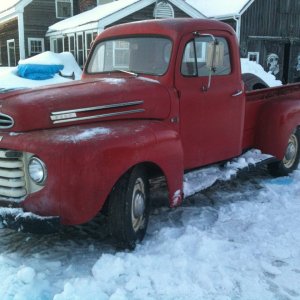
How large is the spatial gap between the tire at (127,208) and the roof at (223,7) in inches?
834

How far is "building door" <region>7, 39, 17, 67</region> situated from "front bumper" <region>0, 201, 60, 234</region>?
2436 centimetres

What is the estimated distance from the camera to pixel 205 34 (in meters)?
4.96

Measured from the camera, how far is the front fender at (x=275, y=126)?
6078mm

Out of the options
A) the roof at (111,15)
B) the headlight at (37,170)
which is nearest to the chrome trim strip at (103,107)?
the headlight at (37,170)

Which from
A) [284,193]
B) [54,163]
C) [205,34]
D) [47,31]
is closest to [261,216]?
[284,193]

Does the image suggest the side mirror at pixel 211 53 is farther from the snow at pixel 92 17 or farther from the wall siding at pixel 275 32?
the wall siding at pixel 275 32

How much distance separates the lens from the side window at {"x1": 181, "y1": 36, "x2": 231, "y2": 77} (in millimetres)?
4762

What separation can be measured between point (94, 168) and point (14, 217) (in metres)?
0.71

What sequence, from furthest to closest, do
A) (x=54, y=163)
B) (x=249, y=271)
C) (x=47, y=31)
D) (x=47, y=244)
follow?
(x=47, y=31) → (x=47, y=244) → (x=249, y=271) → (x=54, y=163)

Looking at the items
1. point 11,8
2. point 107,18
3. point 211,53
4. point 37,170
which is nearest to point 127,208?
point 37,170

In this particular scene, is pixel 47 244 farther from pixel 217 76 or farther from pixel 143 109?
pixel 217 76

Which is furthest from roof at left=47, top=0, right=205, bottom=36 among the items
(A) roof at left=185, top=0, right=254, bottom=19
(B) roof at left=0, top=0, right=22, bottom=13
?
(B) roof at left=0, top=0, right=22, bottom=13

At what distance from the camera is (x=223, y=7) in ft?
83.5

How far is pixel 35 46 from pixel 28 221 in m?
23.3
